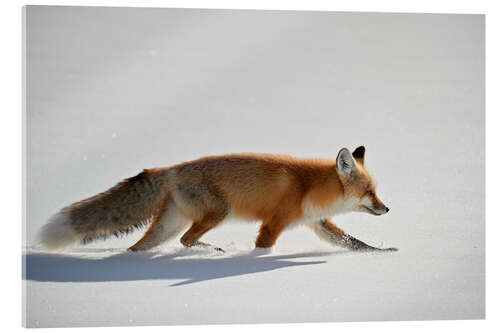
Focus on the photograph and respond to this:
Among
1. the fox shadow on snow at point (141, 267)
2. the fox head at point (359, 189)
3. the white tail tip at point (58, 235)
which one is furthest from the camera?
the fox head at point (359, 189)

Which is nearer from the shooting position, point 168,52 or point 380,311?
point 380,311

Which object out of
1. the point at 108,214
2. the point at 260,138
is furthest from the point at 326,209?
the point at 260,138

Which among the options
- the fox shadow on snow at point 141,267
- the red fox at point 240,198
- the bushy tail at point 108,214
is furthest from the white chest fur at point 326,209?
the bushy tail at point 108,214

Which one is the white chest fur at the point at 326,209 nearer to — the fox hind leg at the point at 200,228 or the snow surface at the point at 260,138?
Answer: the snow surface at the point at 260,138

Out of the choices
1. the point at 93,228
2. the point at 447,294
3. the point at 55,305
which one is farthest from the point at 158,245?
the point at 447,294

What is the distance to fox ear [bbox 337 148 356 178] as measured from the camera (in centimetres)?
636

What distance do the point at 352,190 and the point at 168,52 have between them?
126 inches

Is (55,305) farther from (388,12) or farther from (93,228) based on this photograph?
(388,12)

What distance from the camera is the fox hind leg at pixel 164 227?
248 inches

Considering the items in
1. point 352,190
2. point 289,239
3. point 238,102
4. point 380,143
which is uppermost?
point 238,102

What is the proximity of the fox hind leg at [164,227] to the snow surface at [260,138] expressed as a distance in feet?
0.76

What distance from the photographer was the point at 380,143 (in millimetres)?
8359

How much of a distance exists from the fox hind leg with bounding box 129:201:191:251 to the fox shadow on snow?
0.74 ft

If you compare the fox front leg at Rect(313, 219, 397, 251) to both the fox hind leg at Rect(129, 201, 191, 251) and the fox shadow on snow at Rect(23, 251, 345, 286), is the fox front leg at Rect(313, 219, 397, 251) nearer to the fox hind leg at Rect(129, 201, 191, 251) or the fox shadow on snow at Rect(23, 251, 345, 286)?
the fox shadow on snow at Rect(23, 251, 345, 286)
